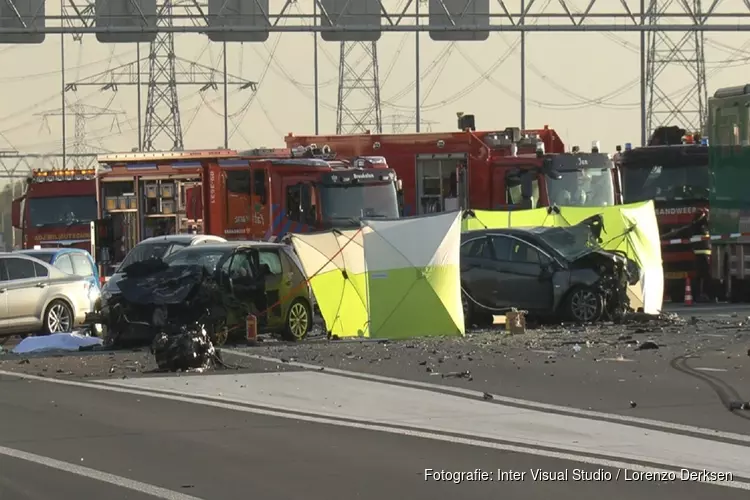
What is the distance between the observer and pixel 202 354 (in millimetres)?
18266

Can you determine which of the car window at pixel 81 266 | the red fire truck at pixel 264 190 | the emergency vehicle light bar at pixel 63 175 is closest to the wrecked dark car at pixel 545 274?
the red fire truck at pixel 264 190

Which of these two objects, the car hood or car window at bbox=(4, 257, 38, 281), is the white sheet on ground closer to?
the car hood

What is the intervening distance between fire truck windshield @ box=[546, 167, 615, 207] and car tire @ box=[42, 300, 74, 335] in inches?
457

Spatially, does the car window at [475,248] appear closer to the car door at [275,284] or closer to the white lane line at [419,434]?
the car door at [275,284]

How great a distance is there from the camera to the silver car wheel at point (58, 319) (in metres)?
25.5

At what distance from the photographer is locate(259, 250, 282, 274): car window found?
877 inches

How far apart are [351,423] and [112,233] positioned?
21574 millimetres

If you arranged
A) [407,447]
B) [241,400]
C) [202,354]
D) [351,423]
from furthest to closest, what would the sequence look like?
[202,354] < [241,400] < [351,423] < [407,447]

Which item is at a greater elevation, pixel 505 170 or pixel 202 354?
pixel 505 170

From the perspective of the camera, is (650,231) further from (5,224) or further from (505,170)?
(5,224)

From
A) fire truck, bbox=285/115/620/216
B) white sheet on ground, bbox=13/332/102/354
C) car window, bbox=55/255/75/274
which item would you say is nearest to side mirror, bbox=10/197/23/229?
fire truck, bbox=285/115/620/216

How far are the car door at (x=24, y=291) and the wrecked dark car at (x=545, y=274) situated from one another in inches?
291

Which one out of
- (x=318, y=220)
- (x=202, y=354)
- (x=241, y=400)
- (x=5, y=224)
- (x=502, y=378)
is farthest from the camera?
(x=5, y=224)

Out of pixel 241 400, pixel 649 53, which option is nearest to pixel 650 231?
pixel 241 400
